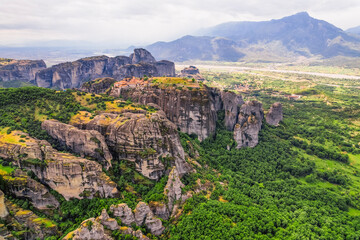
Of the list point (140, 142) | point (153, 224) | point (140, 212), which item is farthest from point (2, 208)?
point (140, 142)

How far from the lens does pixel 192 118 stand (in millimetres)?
75625

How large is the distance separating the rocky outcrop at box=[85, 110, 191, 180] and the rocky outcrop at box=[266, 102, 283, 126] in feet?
206

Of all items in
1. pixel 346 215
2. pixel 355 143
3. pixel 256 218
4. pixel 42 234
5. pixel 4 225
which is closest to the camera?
pixel 4 225

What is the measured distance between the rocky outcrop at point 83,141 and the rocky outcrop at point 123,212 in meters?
11.9

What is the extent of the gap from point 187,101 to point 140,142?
28540 millimetres

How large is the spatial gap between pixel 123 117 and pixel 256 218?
1553 inches

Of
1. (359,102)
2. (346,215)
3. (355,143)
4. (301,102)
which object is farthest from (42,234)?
(359,102)

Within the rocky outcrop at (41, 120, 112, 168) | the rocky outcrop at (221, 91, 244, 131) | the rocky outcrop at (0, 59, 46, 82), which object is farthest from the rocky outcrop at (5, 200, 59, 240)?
the rocky outcrop at (0, 59, 46, 82)

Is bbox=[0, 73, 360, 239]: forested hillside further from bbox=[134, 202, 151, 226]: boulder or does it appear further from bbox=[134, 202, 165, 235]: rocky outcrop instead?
bbox=[134, 202, 151, 226]: boulder

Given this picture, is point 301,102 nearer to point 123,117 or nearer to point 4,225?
point 123,117

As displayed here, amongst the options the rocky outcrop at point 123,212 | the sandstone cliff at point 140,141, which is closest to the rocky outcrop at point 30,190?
the rocky outcrop at point 123,212

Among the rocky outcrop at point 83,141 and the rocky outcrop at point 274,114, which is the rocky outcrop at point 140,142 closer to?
the rocky outcrop at point 83,141

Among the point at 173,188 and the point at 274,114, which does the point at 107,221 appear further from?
the point at 274,114

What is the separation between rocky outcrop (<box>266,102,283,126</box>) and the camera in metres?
99.2
